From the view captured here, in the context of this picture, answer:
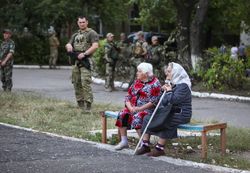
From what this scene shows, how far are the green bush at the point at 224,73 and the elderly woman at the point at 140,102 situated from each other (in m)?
9.04

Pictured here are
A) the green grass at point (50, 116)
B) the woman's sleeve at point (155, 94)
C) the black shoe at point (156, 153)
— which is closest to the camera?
the black shoe at point (156, 153)

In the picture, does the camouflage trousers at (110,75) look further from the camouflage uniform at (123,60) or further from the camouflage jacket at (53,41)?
the camouflage jacket at (53,41)

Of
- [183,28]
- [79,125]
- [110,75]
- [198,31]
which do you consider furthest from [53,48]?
[79,125]

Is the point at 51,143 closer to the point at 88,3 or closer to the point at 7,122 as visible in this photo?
the point at 7,122

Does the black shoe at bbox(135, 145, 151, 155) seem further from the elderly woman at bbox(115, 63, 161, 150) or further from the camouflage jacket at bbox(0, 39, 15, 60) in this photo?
the camouflage jacket at bbox(0, 39, 15, 60)

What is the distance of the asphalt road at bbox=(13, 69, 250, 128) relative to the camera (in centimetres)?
1328

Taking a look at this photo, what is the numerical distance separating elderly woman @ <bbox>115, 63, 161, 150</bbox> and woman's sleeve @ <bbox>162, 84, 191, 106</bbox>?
1.08 ft

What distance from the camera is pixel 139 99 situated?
→ 8898mm

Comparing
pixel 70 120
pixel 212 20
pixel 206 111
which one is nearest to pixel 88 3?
pixel 212 20

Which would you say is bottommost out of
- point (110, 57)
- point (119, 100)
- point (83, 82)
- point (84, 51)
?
point (119, 100)

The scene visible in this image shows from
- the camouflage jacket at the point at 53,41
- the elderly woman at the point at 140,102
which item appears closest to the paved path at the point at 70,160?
the elderly woman at the point at 140,102

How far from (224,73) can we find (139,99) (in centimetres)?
920

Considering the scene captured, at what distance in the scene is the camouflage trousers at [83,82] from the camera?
40.5 feet

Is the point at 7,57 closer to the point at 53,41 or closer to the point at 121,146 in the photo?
the point at 121,146
